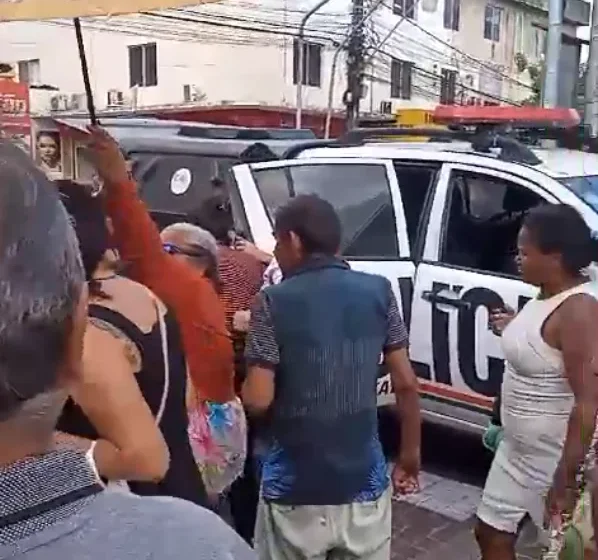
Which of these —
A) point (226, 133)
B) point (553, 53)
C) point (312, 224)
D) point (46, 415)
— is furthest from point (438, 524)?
point (553, 53)

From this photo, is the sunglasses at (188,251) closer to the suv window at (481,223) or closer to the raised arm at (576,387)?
the raised arm at (576,387)

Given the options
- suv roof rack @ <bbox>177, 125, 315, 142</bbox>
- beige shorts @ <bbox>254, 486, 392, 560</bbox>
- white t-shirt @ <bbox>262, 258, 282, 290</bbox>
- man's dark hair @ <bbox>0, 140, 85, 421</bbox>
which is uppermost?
man's dark hair @ <bbox>0, 140, 85, 421</bbox>

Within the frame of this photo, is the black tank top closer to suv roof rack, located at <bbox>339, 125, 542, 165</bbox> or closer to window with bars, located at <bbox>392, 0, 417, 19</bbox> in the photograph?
suv roof rack, located at <bbox>339, 125, 542, 165</bbox>

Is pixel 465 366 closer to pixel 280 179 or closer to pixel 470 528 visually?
pixel 470 528

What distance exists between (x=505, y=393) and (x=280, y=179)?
108 inches

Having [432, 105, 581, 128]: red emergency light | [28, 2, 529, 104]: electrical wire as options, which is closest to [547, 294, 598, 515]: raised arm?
[432, 105, 581, 128]: red emergency light

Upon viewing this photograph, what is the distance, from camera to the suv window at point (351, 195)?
19.3 feet

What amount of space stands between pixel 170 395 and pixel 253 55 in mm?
27679

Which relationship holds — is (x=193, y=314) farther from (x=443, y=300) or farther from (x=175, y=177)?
(x=175, y=177)

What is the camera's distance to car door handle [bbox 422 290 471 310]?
5.46 m

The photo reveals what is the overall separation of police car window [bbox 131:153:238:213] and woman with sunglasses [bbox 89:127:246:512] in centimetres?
394

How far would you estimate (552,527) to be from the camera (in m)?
3.44

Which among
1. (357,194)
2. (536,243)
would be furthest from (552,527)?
(357,194)

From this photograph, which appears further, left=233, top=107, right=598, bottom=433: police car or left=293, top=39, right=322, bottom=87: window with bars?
left=293, top=39, right=322, bottom=87: window with bars
